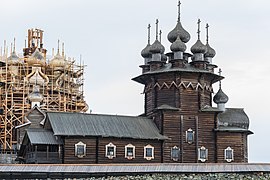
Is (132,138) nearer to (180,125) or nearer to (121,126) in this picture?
(121,126)

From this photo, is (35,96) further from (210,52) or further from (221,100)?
(221,100)

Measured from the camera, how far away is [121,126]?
153ft

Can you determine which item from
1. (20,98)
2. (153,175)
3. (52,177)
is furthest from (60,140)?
(20,98)

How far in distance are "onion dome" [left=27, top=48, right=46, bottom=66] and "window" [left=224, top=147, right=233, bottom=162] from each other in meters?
24.6

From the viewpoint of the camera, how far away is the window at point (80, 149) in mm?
44062

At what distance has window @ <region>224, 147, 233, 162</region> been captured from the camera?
48.7m

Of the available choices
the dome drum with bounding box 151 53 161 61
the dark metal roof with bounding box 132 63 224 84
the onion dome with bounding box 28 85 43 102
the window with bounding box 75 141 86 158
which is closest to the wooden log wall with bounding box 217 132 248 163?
the dark metal roof with bounding box 132 63 224 84

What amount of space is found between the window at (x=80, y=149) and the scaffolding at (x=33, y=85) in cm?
1632

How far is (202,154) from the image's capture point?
4844 cm

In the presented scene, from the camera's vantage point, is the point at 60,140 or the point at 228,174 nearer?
the point at 228,174

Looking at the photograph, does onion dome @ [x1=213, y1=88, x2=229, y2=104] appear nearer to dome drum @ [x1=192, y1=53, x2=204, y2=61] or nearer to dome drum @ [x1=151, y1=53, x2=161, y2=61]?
dome drum @ [x1=192, y1=53, x2=204, y2=61]

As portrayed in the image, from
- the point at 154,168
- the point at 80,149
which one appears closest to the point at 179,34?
the point at 80,149

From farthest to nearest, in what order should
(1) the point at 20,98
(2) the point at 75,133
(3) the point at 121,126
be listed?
(1) the point at 20,98
(3) the point at 121,126
(2) the point at 75,133

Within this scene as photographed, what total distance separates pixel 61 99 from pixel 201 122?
64.8ft
